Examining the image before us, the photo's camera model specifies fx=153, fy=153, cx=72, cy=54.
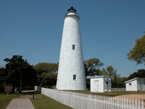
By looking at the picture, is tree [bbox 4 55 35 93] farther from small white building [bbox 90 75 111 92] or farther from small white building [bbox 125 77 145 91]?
small white building [bbox 125 77 145 91]

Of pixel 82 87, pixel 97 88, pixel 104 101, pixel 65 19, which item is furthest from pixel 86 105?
pixel 65 19

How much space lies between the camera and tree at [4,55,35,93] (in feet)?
81.7

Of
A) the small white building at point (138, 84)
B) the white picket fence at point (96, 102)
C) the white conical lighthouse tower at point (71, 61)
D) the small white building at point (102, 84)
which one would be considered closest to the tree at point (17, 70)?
the white conical lighthouse tower at point (71, 61)

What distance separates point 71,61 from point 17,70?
9.22 meters

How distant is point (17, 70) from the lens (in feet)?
83.3

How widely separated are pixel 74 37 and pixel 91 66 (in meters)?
17.8

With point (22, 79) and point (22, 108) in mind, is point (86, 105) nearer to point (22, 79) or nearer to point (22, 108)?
point (22, 108)

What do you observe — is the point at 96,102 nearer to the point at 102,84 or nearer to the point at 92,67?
the point at 102,84

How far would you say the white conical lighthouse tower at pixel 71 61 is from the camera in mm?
23594

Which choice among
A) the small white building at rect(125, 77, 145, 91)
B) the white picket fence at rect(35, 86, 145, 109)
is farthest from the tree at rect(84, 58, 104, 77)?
the white picket fence at rect(35, 86, 145, 109)

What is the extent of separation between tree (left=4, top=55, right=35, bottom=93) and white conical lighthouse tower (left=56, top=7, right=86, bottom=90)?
6183mm

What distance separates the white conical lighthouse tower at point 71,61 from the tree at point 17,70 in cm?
618

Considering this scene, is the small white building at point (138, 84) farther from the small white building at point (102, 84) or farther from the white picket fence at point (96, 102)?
the white picket fence at point (96, 102)

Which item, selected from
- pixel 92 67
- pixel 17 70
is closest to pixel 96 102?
pixel 17 70
